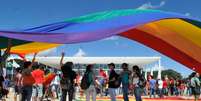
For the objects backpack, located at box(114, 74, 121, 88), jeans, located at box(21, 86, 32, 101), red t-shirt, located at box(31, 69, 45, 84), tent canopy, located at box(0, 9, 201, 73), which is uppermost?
tent canopy, located at box(0, 9, 201, 73)

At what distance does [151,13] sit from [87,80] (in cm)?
487

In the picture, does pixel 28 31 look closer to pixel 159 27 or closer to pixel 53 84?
pixel 159 27

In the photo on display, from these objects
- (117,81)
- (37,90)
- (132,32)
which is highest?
(132,32)

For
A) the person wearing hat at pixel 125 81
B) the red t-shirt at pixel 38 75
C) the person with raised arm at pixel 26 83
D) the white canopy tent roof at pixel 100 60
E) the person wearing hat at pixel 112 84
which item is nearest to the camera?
the person with raised arm at pixel 26 83

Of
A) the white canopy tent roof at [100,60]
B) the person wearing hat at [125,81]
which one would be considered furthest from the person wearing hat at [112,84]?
the white canopy tent roof at [100,60]

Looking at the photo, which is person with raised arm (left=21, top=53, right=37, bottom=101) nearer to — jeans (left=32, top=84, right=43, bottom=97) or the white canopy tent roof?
jeans (left=32, top=84, right=43, bottom=97)

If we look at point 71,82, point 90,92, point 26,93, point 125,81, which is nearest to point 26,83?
point 26,93

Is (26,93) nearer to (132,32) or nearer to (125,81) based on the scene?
(132,32)

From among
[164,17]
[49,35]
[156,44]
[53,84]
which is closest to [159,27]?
[156,44]

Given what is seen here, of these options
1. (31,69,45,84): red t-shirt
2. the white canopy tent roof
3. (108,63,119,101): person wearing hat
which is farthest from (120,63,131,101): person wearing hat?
the white canopy tent roof

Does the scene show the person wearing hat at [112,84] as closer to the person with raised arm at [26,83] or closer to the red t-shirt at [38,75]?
the red t-shirt at [38,75]

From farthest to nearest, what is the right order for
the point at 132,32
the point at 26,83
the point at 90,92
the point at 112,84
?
the point at 112,84
the point at 90,92
the point at 132,32
the point at 26,83

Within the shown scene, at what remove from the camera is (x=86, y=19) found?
39.8 ft

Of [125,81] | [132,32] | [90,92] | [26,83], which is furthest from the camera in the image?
[125,81]
